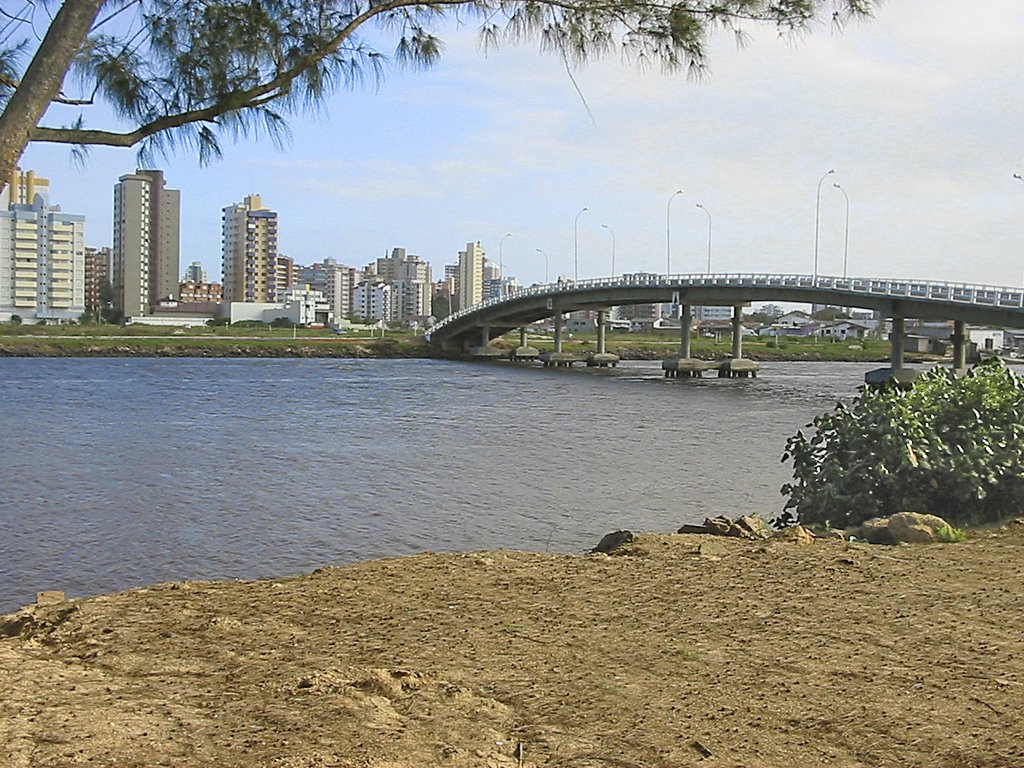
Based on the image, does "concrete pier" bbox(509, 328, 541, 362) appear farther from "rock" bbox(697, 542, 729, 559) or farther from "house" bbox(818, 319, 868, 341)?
"rock" bbox(697, 542, 729, 559)

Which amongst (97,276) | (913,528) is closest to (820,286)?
(913,528)

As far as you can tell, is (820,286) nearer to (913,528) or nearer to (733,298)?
(733,298)

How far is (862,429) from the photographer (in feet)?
42.7

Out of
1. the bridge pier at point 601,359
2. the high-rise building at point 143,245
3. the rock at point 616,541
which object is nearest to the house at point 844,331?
the bridge pier at point 601,359

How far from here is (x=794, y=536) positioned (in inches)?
433

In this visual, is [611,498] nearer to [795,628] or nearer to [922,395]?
[922,395]

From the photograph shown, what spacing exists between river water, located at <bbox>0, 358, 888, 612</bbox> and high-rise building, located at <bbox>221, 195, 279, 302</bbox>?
134149 millimetres

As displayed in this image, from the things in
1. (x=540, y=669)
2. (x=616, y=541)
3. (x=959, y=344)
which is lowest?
(x=616, y=541)

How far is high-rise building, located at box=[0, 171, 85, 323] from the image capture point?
433ft

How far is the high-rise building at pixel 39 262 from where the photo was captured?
132 meters

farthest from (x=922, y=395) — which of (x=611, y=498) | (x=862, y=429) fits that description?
(x=611, y=498)

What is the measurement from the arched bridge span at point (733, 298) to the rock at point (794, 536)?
48320mm

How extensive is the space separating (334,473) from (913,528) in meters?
16.4

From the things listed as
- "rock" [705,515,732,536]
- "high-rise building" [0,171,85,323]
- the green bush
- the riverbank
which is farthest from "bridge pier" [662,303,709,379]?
"high-rise building" [0,171,85,323]
